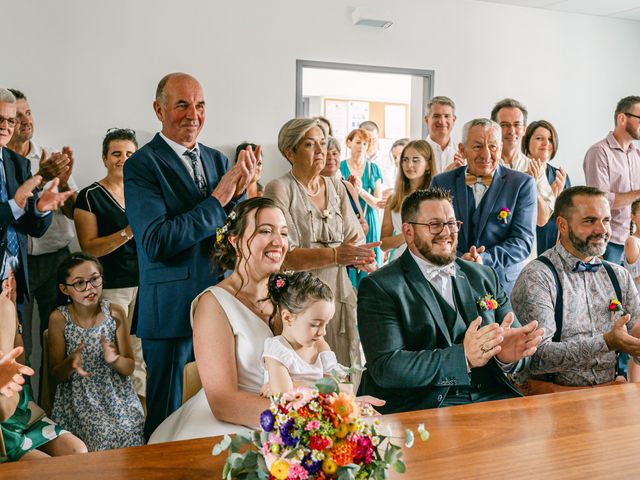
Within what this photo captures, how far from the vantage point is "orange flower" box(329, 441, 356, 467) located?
104 cm

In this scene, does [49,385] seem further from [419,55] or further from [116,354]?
[419,55]

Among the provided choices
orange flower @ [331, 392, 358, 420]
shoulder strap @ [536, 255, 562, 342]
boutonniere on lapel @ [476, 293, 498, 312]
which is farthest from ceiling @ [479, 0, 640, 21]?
orange flower @ [331, 392, 358, 420]

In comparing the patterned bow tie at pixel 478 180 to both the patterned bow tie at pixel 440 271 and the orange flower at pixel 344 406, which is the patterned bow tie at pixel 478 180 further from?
the orange flower at pixel 344 406

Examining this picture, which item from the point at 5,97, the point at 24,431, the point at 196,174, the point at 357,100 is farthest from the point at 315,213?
the point at 357,100

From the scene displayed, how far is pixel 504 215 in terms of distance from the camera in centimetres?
315

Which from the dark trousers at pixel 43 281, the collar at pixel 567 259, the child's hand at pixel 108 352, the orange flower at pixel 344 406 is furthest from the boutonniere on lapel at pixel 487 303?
the dark trousers at pixel 43 281

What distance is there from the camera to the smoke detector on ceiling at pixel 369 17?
551 centimetres

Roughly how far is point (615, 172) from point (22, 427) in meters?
4.17

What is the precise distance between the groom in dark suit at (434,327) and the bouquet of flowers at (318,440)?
1099 mm

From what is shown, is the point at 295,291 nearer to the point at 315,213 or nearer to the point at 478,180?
the point at 315,213

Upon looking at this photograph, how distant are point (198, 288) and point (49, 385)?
1.05 metres

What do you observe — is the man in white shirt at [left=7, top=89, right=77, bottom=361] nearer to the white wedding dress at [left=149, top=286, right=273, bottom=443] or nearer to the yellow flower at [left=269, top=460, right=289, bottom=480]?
the white wedding dress at [left=149, top=286, right=273, bottom=443]

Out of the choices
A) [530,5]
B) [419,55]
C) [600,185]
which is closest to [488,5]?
[530,5]

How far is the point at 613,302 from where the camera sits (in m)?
2.68
